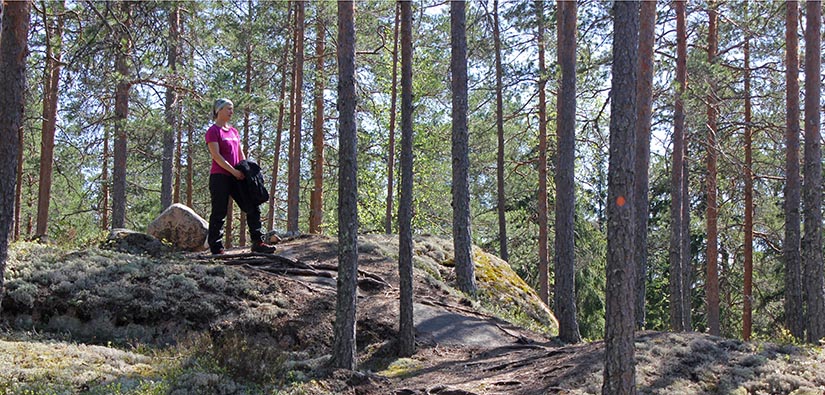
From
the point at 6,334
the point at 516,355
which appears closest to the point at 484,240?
the point at 516,355

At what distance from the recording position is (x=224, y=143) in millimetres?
9680

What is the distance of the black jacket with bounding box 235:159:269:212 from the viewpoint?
32.2 feet

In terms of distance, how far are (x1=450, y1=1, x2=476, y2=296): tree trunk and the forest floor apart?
1401 mm

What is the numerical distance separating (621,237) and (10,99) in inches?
233

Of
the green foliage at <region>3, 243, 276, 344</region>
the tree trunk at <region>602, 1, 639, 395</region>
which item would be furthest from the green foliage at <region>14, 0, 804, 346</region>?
the tree trunk at <region>602, 1, 639, 395</region>

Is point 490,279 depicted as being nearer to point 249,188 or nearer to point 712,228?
point 249,188

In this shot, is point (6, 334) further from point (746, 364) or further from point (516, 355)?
point (746, 364)

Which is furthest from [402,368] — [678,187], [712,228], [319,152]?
[712,228]

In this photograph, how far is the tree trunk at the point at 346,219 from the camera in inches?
292

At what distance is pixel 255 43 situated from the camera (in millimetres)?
17750

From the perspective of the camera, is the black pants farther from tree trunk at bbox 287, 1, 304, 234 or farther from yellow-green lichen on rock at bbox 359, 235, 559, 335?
tree trunk at bbox 287, 1, 304, 234

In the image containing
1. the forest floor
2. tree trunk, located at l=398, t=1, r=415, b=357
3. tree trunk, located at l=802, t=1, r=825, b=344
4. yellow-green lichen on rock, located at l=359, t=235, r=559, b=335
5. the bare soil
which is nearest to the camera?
the forest floor

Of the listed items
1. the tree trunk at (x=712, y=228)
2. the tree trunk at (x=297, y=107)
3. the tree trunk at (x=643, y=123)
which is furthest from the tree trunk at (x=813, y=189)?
the tree trunk at (x=297, y=107)

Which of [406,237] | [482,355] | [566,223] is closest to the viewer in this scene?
[406,237]
